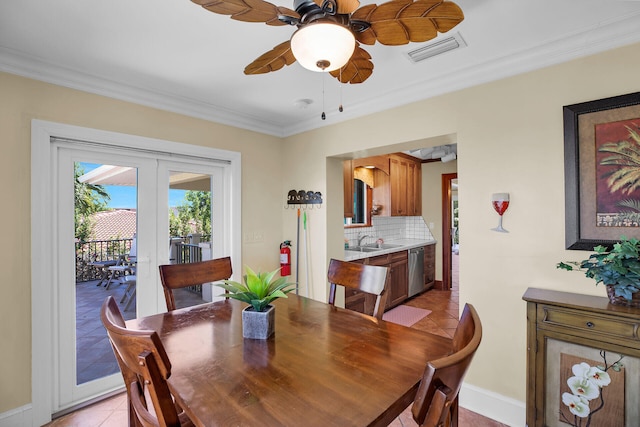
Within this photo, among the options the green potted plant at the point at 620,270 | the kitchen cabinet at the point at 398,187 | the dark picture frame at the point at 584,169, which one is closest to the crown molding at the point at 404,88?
the dark picture frame at the point at 584,169

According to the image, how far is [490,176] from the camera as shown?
220 centimetres

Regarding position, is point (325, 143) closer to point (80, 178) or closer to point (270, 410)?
point (80, 178)

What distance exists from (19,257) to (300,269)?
237 centimetres

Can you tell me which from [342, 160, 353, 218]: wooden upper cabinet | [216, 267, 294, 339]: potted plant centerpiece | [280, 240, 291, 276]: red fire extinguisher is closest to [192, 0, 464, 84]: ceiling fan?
[216, 267, 294, 339]: potted plant centerpiece

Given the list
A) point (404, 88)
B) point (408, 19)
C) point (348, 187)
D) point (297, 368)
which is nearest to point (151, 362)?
point (297, 368)

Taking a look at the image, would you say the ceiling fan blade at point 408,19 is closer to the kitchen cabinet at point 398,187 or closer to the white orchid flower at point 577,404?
the white orchid flower at point 577,404

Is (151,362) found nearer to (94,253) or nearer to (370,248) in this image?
(94,253)

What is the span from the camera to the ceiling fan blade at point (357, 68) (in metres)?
1.48

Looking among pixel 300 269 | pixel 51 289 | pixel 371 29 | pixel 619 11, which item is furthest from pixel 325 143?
pixel 51 289

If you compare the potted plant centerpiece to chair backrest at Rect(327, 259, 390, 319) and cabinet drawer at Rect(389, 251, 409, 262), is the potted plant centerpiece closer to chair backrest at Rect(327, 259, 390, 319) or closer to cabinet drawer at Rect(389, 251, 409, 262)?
chair backrest at Rect(327, 259, 390, 319)

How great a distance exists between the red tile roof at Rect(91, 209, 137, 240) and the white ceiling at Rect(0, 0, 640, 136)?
96 centimetres

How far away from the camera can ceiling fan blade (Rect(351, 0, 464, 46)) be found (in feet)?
3.64

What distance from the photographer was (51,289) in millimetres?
2197

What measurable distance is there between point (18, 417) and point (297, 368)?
88.7 inches
